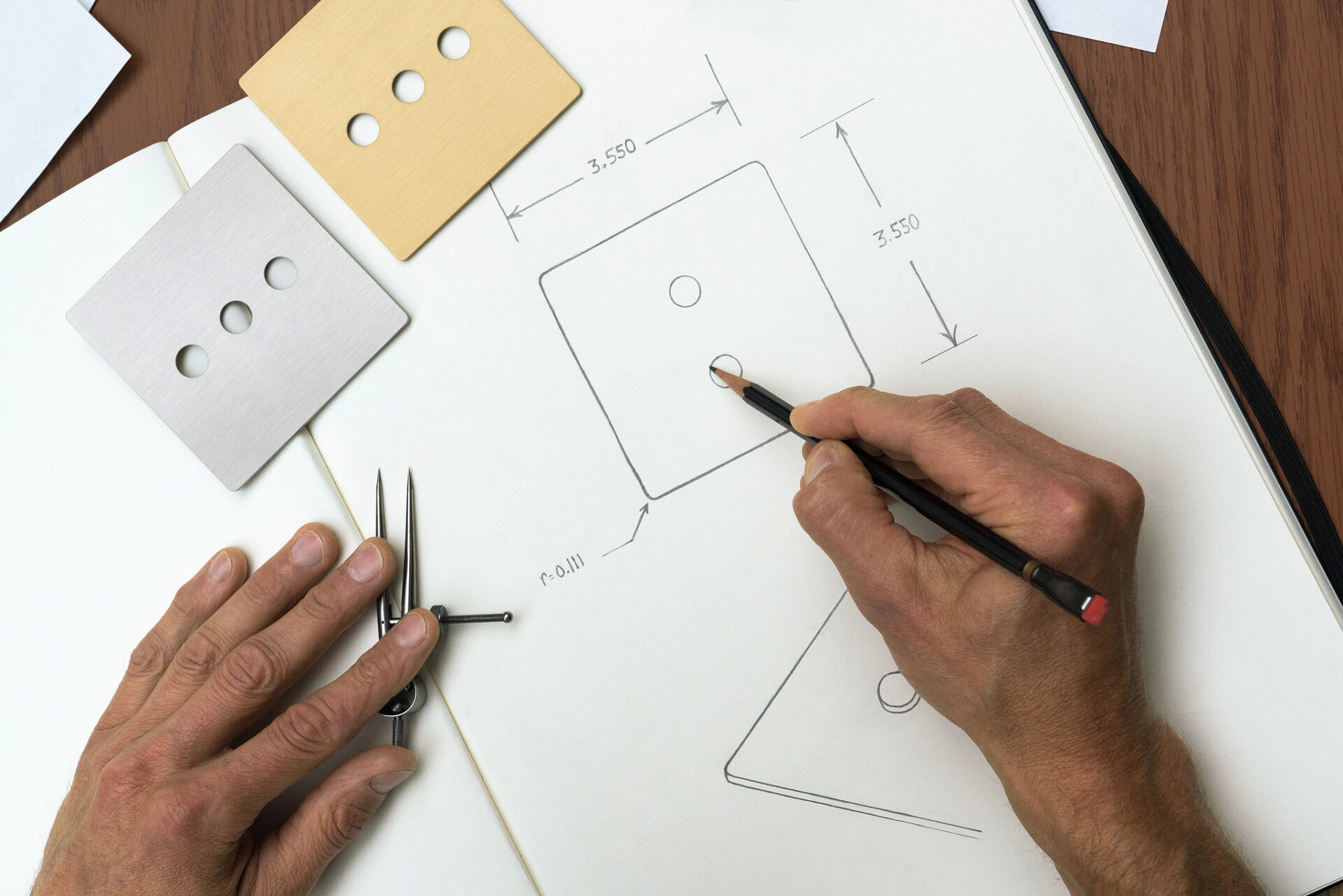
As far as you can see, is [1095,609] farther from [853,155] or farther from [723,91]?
[723,91]

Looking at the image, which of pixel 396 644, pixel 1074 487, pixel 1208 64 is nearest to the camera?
pixel 1074 487

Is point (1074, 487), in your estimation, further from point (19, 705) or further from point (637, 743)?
point (19, 705)

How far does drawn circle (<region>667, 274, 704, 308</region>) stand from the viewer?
0.79 m

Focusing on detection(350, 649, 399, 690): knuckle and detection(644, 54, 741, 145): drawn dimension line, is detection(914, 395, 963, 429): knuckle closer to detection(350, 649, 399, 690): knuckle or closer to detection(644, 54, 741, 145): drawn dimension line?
detection(644, 54, 741, 145): drawn dimension line

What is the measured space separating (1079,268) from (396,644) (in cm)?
73

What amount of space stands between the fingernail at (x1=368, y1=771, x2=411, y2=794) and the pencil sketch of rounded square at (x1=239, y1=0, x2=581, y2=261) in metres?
0.49

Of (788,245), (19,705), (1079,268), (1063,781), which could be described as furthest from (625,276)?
(19,705)

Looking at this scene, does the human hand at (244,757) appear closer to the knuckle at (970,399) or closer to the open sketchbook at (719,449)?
the open sketchbook at (719,449)

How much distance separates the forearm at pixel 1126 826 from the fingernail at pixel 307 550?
0.64 m

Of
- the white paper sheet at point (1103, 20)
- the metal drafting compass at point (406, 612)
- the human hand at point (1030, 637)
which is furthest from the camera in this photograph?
the white paper sheet at point (1103, 20)

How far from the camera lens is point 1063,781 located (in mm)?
682

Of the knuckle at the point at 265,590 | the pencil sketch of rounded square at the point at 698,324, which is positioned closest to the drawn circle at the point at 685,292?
the pencil sketch of rounded square at the point at 698,324

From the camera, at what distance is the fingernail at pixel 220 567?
0.78 metres

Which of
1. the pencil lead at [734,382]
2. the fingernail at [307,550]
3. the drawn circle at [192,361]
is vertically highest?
the drawn circle at [192,361]
